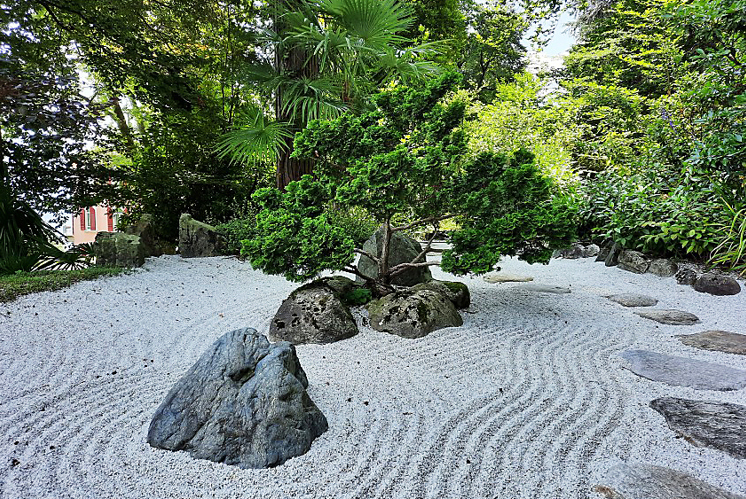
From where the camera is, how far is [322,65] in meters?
4.07

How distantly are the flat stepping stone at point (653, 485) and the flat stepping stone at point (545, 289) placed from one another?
2.93 metres

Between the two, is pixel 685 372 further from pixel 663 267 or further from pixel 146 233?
pixel 146 233

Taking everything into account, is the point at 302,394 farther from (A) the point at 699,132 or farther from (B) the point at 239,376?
(A) the point at 699,132

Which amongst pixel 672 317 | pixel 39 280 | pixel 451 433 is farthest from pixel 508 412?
pixel 39 280

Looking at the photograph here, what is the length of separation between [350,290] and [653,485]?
8.74 feet

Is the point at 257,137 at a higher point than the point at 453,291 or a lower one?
higher

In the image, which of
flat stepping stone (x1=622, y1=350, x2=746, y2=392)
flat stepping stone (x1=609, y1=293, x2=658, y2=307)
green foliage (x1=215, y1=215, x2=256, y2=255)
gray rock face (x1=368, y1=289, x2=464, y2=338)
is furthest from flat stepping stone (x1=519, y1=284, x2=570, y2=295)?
green foliage (x1=215, y1=215, x2=256, y2=255)

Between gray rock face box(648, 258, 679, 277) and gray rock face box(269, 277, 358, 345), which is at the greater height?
gray rock face box(648, 258, 679, 277)

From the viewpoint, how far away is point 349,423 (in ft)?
5.83

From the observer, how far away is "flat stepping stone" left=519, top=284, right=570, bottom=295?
13.8 ft

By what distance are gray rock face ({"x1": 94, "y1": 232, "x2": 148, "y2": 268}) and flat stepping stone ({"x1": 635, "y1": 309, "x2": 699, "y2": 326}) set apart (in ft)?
18.8

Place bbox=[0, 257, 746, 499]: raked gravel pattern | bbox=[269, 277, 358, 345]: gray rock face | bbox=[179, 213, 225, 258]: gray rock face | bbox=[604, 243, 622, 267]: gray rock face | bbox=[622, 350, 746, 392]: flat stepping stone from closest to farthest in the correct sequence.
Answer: bbox=[0, 257, 746, 499]: raked gravel pattern → bbox=[622, 350, 746, 392]: flat stepping stone → bbox=[269, 277, 358, 345]: gray rock face → bbox=[604, 243, 622, 267]: gray rock face → bbox=[179, 213, 225, 258]: gray rock face

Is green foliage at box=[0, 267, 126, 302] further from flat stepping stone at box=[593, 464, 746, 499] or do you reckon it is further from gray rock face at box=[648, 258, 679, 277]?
gray rock face at box=[648, 258, 679, 277]

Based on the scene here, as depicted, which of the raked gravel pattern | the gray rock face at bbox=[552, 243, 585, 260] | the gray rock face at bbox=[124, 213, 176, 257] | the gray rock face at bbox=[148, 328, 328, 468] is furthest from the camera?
the gray rock face at bbox=[552, 243, 585, 260]
